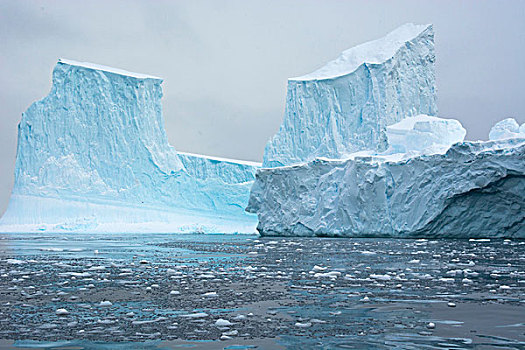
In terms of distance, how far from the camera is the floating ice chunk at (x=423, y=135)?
22375 millimetres

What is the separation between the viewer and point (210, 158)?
34.1 m

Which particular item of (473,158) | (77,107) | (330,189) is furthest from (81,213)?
(473,158)

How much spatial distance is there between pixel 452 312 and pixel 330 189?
16497 mm

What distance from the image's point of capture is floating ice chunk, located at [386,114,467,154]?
2238 cm

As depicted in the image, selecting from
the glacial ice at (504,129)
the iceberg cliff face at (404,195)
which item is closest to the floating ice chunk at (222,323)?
the iceberg cliff face at (404,195)

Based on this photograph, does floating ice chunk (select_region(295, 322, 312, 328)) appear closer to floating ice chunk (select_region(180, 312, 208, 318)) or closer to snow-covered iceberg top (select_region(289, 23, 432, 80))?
floating ice chunk (select_region(180, 312, 208, 318))

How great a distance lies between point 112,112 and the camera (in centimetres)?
2970

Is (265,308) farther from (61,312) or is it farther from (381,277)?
(381,277)

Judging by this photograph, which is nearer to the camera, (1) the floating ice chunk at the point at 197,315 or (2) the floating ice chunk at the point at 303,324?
(2) the floating ice chunk at the point at 303,324

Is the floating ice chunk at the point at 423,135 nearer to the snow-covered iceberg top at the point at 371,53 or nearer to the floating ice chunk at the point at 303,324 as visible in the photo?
the snow-covered iceberg top at the point at 371,53

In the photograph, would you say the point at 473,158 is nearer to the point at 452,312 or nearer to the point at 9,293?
the point at 452,312

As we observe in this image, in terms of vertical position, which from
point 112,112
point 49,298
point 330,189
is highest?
point 112,112

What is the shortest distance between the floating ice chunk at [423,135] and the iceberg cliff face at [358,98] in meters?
1.42

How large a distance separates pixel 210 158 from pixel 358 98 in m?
11.1
